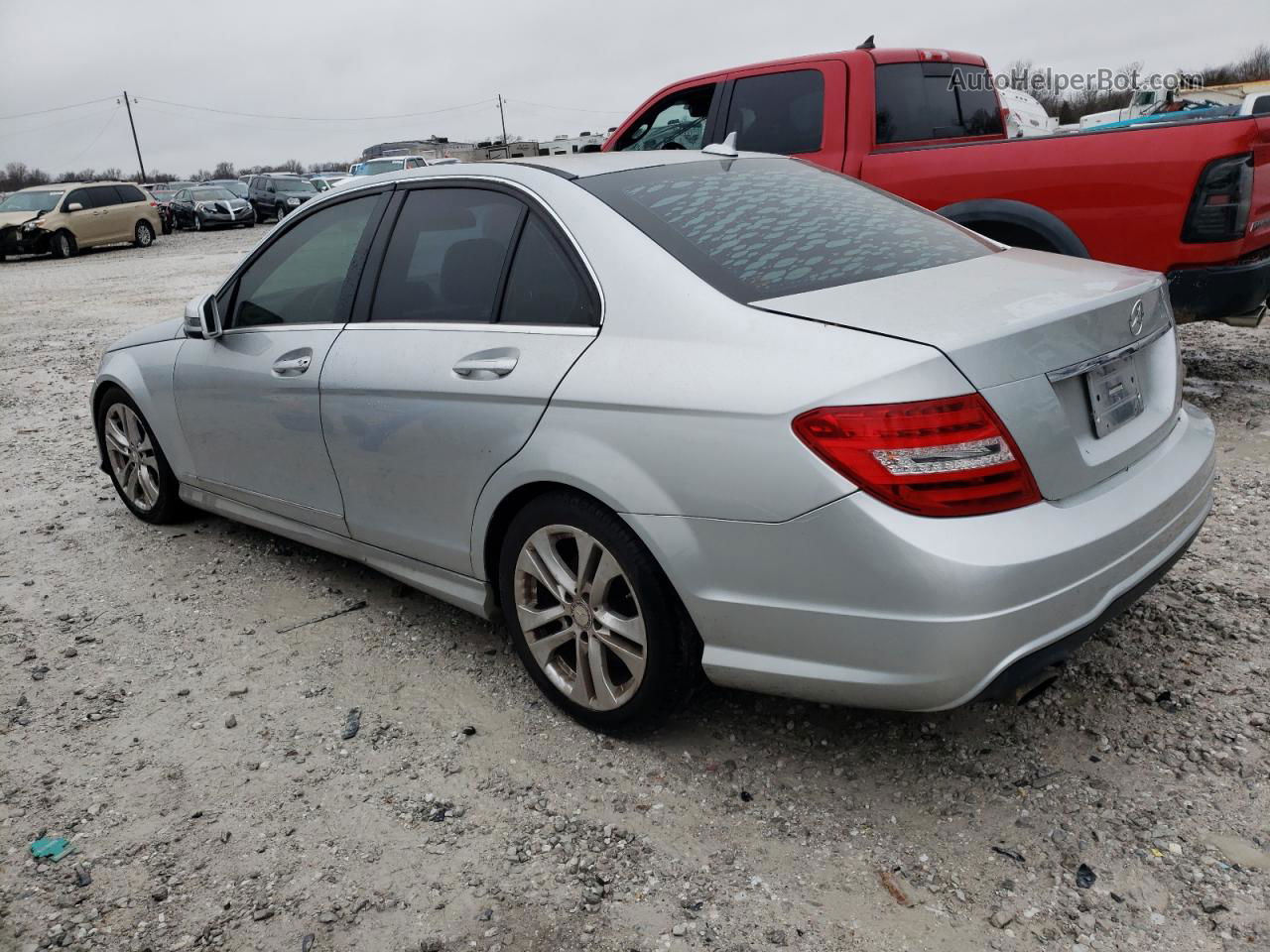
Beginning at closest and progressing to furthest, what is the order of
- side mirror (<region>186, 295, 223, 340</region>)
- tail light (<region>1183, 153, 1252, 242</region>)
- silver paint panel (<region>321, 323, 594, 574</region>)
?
silver paint panel (<region>321, 323, 594, 574</region>) < side mirror (<region>186, 295, 223, 340</region>) < tail light (<region>1183, 153, 1252, 242</region>)

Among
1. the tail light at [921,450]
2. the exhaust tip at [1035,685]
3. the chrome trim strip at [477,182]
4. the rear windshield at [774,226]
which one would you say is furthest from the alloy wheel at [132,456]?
the exhaust tip at [1035,685]

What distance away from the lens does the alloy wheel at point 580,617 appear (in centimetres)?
270

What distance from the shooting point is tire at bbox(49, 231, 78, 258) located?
23547 mm

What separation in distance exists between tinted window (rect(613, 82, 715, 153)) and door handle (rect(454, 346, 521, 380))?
396 centimetres

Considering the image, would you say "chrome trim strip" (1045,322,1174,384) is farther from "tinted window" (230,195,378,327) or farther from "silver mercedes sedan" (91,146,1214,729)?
"tinted window" (230,195,378,327)

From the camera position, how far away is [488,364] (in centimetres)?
288

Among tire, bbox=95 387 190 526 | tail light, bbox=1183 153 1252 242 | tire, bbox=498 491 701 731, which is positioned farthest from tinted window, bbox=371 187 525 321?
tail light, bbox=1183 153 1252 242

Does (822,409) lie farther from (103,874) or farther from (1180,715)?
(103,874)

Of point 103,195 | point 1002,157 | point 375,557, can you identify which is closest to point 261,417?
point 375,557

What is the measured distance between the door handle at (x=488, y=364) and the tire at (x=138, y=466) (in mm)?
2382

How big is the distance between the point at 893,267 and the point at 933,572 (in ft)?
3.27

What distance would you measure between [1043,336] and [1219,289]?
3164 mm

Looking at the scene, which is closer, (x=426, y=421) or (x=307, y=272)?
(x=426, y=421)

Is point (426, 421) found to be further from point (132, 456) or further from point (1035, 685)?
point (132, 456)
